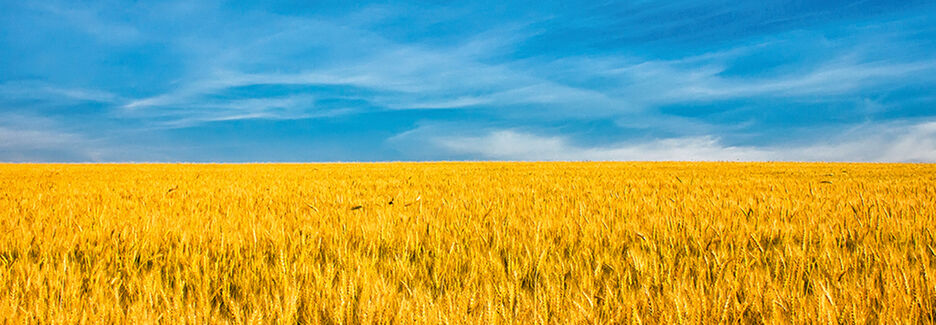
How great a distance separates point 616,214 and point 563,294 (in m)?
2.14

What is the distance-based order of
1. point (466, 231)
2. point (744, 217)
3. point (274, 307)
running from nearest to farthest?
1. point (274, 307)
2. point (466, 231)
3. point (744, 217)

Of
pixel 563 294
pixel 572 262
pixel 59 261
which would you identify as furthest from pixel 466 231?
pixel 59 261

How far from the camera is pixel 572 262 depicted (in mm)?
2092

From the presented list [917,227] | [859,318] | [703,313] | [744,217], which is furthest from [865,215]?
[703,313]

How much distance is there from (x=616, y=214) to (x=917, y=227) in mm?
1838

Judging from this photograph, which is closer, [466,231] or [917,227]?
[466,231]

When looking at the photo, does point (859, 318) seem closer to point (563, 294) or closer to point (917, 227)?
point (563, 294)

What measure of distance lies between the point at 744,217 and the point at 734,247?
1.10m

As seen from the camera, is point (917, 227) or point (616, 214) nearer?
point (917, 227)

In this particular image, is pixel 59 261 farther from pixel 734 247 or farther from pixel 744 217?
pixel 744 217

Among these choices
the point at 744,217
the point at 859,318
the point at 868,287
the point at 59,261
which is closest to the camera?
the point at 859,318

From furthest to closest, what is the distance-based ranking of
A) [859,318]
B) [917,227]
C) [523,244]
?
[917,227] → [523,244] → [859,318]

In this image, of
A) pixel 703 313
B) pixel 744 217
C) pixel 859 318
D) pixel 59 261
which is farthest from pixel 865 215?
pixel 59 261

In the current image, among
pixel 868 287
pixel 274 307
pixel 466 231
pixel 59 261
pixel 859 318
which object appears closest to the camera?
pixel 859 318
